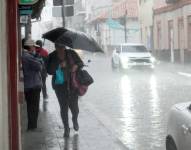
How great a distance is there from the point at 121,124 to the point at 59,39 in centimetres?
300

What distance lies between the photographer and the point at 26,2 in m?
8.88

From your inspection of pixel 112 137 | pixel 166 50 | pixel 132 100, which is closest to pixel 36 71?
pixel 112 137

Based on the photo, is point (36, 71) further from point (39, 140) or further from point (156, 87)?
point (156, 87)

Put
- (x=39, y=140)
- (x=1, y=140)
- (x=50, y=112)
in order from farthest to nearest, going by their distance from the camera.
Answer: (x=50, y=112) < (x=39, y=140) < (x=1, y=140)

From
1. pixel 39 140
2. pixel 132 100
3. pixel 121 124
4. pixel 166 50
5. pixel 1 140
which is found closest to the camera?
pixel 1 140

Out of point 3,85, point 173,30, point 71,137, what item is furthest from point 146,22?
point 3,85

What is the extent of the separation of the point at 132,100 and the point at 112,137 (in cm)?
750

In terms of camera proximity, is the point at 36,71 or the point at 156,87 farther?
the point at 156,87

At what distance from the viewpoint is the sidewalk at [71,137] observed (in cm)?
908

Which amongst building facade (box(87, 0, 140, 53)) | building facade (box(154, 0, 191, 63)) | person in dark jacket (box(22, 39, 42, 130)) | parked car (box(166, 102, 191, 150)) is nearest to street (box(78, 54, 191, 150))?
person in dark jacket (box(22, 39, 42, 130))

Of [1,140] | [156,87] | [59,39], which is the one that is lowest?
[156,87]

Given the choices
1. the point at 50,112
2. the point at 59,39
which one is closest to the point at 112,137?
the point at 59,39

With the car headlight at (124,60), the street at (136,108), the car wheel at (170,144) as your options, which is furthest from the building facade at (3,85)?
the car headlight at (124,60)

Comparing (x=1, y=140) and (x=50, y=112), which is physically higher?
(x=1, y=140)
